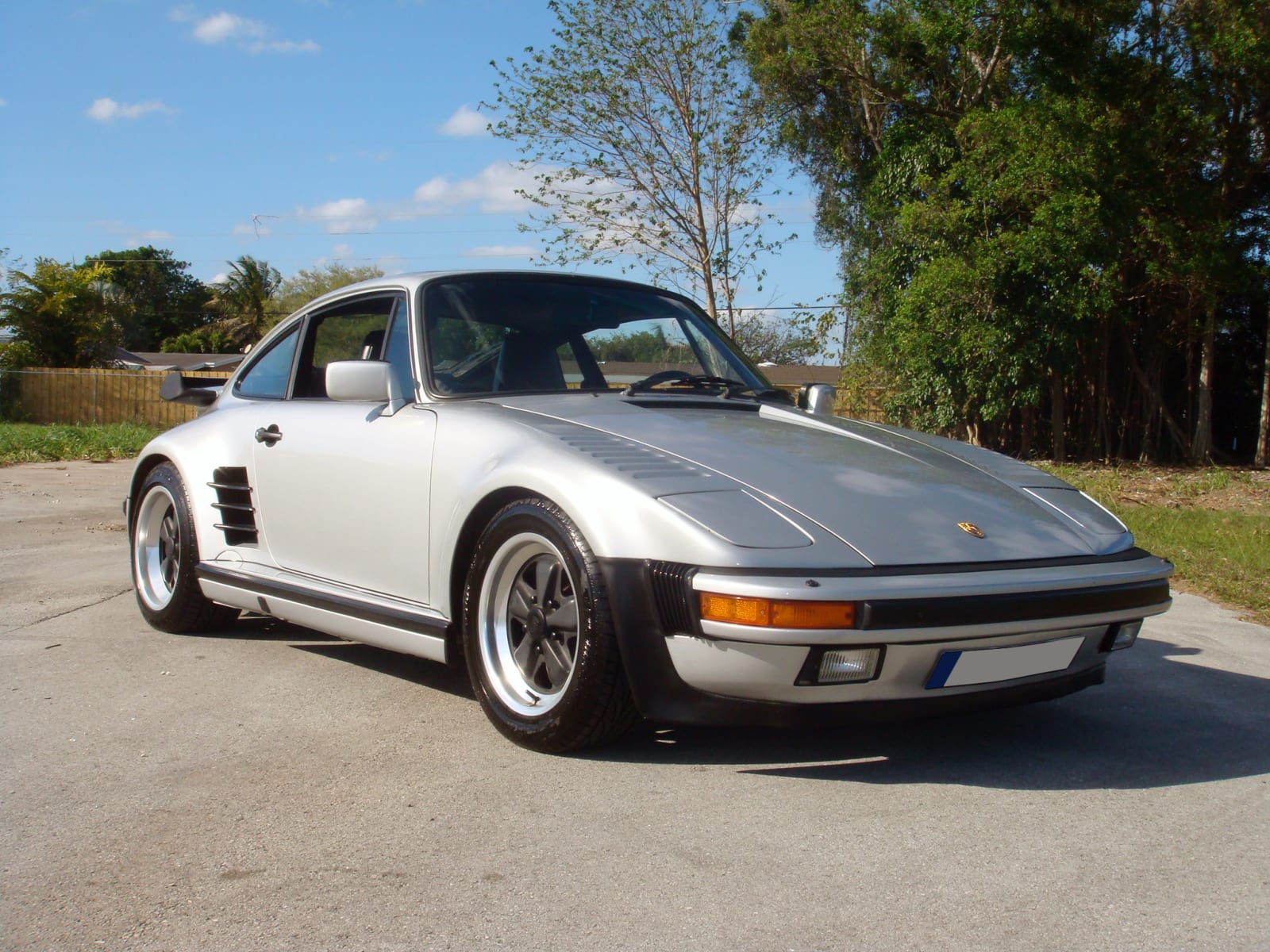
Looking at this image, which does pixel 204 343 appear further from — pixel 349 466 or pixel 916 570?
pixel 916 570

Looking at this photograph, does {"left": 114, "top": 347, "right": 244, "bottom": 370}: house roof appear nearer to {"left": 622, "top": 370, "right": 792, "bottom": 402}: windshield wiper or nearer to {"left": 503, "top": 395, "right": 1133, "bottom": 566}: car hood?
{"left": 622, "top": 370, "right": 792, "bottom": 402}: windshield wiper

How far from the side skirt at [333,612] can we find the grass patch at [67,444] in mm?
12994

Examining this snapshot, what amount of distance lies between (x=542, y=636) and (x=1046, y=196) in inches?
613

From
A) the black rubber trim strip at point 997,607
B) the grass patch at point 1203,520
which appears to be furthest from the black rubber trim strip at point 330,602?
the grass patch at point 1203,520

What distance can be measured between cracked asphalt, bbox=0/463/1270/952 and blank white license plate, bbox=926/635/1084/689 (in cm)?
30

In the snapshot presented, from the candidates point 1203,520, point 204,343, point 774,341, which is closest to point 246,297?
point 204,343

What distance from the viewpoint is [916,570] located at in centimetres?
290

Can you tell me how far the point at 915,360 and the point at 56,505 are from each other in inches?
513

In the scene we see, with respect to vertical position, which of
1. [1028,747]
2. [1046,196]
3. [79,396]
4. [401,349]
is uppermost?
[1046,196]

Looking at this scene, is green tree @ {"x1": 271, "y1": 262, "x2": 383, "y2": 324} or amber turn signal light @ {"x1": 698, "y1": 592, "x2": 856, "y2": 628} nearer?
amber turn signal light @ {"x1": 698, "y1": 592, "x2": 856, "y2": 628}

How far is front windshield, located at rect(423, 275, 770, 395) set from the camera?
4082mm

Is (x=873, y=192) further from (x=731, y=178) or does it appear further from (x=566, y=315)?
(x=566, y=315)

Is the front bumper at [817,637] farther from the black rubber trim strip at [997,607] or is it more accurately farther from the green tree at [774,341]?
the green tree at [774,341]

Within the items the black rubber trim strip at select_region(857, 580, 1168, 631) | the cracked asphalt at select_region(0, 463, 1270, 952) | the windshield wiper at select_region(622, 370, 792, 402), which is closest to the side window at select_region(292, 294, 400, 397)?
the windshield wiper at select_region(622, 370, 792, 402)
